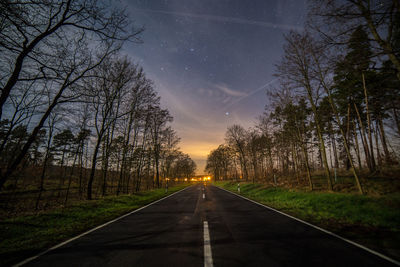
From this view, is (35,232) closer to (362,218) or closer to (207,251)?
(207,251)

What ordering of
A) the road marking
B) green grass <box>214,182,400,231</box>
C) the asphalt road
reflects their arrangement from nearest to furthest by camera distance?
1. the road marking
2. the asphalt road
3. green grass <box>214,182,400,231</box>

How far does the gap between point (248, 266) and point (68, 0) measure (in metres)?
9.79

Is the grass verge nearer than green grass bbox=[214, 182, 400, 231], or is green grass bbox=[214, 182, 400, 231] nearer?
the grass verge

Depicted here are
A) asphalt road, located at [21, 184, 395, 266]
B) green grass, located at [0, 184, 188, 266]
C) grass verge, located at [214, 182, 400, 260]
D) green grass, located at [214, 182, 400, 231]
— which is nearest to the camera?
asphalt road, located at [21, 184, 395, 266]

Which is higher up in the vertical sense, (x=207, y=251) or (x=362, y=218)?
(x=207, y=251)

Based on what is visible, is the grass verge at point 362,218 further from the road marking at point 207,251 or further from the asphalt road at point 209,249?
the road marking at point 207,251

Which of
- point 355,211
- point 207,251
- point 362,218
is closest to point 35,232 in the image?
point 207,251

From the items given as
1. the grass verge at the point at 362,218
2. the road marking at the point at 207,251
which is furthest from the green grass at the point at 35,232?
the grass verge at the point at 362,218

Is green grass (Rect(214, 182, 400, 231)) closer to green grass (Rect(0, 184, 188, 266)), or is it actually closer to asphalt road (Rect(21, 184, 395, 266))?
asphalt road (Rect(21, 184, 395, 266))

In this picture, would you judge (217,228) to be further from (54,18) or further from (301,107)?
(301,107)

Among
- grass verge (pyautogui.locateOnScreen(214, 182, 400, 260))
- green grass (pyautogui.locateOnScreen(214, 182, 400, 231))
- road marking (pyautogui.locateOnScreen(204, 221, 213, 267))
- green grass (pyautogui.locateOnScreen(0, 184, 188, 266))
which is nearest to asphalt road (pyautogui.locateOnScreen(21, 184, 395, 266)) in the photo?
road marking (pyautogui.locateOnScreen(204, 221, 213, 267))

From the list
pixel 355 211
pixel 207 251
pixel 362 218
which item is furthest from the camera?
pixel 355 211

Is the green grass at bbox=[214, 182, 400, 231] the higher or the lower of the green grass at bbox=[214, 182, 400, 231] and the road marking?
the lower

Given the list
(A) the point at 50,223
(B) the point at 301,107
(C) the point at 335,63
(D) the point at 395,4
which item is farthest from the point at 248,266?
(B) the point at 301,107
